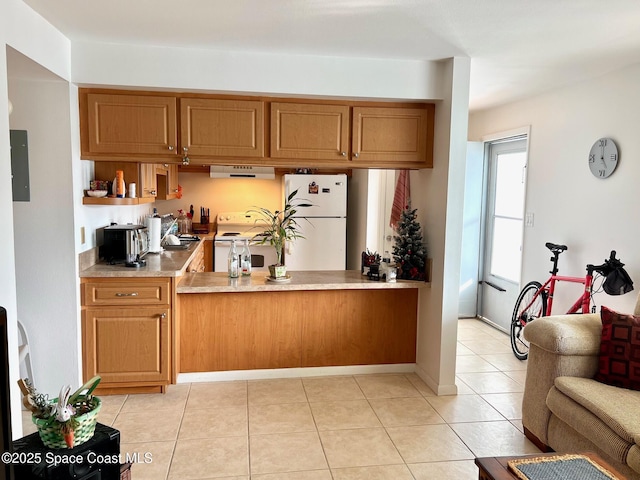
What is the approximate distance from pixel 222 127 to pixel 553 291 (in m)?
2.91

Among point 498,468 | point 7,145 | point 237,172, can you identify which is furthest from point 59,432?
point 237,172

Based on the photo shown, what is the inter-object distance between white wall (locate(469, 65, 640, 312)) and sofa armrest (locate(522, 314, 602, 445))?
933 millimetres

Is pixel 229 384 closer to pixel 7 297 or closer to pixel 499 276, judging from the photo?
pixel 7 297

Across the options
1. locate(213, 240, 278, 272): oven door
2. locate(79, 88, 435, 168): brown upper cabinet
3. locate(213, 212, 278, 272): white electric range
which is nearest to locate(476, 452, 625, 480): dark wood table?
locate(79, 88, 435, 168): brown upper cabinet

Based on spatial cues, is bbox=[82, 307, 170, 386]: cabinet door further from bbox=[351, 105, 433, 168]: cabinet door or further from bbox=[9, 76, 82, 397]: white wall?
bbox=[351, 105, 433, 168]: cabinet door

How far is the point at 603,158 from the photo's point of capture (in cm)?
354

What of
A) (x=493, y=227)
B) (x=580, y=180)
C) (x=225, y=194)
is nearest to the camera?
(x=580, y=180)

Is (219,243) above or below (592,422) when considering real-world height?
above

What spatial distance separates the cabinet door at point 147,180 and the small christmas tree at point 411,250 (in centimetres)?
202

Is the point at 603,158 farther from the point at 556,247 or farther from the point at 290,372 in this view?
the point at 290,372

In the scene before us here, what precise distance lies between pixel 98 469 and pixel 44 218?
1817 mm

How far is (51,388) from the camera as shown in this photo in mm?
3184

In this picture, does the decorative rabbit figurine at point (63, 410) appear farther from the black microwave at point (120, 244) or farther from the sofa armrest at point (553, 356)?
the sofa armrest at point (553, 356)

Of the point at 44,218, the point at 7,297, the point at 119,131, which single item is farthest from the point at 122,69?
the point at 7,297
